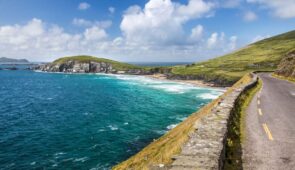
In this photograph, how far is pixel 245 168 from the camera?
1121 cm

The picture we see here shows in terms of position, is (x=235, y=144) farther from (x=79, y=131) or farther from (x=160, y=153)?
(x=79, y=131)

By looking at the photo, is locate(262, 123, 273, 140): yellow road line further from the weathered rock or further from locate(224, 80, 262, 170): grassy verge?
the weathered rock

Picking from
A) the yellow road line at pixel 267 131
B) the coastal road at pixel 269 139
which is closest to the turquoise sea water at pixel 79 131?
the coastal road at pixel 269 139

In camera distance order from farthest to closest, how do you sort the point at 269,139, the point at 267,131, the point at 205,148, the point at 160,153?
the point at 267,131 < the point at 160,153 < the point at 269,139 < the point at 205,148

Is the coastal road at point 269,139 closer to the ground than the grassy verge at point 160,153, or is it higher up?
higher up

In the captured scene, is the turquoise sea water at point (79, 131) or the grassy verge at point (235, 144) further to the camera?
the turquoise sea water at point (79, 131)

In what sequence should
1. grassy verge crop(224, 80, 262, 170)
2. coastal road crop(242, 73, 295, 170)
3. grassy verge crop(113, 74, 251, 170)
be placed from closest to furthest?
grassy verge crop(224, 80, 262, 170) → coastal road crop(242, 73, 295, 170) → grassy verge crop(113, 74, 251, 170)

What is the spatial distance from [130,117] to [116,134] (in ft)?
43.1

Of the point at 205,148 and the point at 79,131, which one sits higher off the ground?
the point at 205,148

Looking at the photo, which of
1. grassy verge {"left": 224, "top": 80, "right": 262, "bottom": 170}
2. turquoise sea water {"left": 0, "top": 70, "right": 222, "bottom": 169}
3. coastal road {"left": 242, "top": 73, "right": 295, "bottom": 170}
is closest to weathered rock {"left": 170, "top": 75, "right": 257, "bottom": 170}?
grassy verge {"left": 224, "top": 80, "right": 262, "bottom": 170}

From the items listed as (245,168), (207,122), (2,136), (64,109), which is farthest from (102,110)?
(245,168)

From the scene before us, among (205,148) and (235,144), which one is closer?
(205,148)

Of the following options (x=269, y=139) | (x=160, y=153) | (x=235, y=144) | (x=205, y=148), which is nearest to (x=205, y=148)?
(x=205, y=148)

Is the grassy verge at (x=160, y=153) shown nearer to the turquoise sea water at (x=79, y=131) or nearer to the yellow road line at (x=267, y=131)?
the yellow road line at (x=267, y=131)
